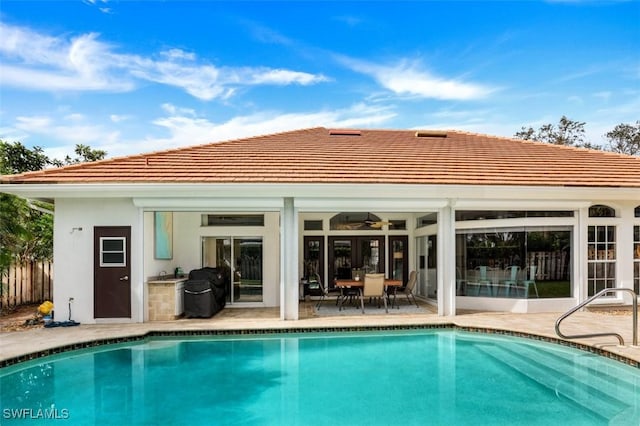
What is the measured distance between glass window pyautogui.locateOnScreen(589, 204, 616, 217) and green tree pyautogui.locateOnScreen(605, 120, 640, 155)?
25.9 m

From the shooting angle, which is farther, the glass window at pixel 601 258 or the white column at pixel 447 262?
the glass window at pixel 601 258

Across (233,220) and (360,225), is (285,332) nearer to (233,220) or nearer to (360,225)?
(233,220)

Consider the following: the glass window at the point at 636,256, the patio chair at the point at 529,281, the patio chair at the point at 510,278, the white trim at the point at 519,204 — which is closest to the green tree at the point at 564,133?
the glass window at the point at 636,256

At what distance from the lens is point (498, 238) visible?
445 inches

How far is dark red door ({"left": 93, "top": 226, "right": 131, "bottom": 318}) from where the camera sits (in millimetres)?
10070

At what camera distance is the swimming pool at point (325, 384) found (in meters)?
5.37

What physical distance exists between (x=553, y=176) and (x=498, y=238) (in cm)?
223

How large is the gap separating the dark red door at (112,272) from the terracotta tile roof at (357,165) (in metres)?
1.35

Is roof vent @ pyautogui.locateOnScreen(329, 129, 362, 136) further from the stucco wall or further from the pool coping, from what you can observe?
the pool coping

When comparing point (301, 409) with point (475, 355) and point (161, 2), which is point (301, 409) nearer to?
point (475, 355)

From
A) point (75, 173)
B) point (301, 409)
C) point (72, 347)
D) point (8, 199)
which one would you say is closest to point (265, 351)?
point (301, 409)

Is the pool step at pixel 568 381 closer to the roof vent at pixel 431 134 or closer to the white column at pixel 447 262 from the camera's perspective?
the white column at pixel 447 262

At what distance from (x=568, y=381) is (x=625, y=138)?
34.2 metres

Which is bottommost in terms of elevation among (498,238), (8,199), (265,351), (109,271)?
(265,351)
